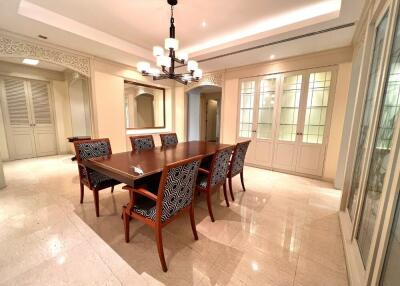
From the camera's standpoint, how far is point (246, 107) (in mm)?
4312

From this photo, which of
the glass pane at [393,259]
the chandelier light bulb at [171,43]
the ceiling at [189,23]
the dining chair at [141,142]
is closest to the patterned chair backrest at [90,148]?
the dining chair at [141,142]

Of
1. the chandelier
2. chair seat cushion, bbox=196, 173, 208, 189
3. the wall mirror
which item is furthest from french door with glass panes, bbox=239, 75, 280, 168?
the wall mirror

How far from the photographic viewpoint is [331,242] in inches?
67.6

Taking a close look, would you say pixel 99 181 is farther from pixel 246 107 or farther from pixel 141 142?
pixel 246 107

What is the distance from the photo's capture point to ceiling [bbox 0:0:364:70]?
227cm

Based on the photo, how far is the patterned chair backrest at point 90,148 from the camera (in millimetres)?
2152

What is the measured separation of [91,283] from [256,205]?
2.03m

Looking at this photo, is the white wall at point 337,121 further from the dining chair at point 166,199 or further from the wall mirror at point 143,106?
the wall mirror at point 143,106

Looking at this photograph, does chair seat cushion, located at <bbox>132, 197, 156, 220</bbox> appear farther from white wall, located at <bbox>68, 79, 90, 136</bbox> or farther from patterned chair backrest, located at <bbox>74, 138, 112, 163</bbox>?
white wall, located at <bbox>68, 79, 90, 136</bbox>

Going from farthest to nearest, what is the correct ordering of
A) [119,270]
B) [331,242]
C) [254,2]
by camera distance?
[254,2]
[331,242]
[119,270]

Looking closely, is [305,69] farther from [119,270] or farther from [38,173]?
[38,173]

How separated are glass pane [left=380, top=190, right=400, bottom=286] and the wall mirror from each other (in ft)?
15.9

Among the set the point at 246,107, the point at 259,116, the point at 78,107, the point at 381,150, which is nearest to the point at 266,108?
the point at 259,116

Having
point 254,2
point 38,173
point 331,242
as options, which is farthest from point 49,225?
point 254,2
